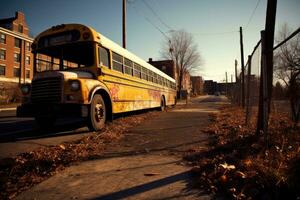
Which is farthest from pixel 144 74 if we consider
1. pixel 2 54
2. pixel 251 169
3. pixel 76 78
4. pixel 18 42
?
pixel 18 42

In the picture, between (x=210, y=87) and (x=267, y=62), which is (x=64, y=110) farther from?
(x=210, y=87)

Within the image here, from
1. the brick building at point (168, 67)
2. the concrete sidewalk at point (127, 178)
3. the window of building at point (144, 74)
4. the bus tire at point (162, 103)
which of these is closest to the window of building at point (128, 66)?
the window of building at point (144, 74)

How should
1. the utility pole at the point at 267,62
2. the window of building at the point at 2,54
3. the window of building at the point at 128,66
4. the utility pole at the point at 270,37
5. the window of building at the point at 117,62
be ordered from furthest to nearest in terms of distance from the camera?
the window of building at the point at 2,54 < the window of building at the point at 128,66 < the window of building at the point at 117,62 < the utility pole at the point at 270,37 < the utility pole at the point at 267,62

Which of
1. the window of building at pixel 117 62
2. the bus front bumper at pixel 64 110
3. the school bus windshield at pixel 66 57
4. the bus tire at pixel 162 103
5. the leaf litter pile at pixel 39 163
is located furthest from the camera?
the bus tire at pixel 162 103

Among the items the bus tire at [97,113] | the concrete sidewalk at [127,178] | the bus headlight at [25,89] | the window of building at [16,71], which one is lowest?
the concrete sidewalk at [127,178]

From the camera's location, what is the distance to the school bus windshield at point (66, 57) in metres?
7.50

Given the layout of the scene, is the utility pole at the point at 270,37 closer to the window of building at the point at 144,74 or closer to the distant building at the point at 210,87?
the window of building at the point at 144,74

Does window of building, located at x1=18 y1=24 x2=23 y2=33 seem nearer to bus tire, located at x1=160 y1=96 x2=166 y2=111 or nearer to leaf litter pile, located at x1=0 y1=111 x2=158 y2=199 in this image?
bus tire, located at x1=160 y1=96 x2=166 y2=111

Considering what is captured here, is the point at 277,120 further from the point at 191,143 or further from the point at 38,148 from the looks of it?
the point at 38,148

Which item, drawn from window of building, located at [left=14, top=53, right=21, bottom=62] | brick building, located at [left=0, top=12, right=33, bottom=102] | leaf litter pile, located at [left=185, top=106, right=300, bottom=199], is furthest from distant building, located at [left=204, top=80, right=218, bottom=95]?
leaf litter pile, located at [left=185, top=106, right=300, bottom=199]

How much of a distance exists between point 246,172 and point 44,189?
8.21 ft

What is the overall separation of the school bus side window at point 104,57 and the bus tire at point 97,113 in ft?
3.89

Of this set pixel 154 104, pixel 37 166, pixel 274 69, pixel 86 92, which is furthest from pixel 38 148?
pixel 154 104

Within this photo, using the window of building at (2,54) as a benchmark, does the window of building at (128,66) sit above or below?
below
